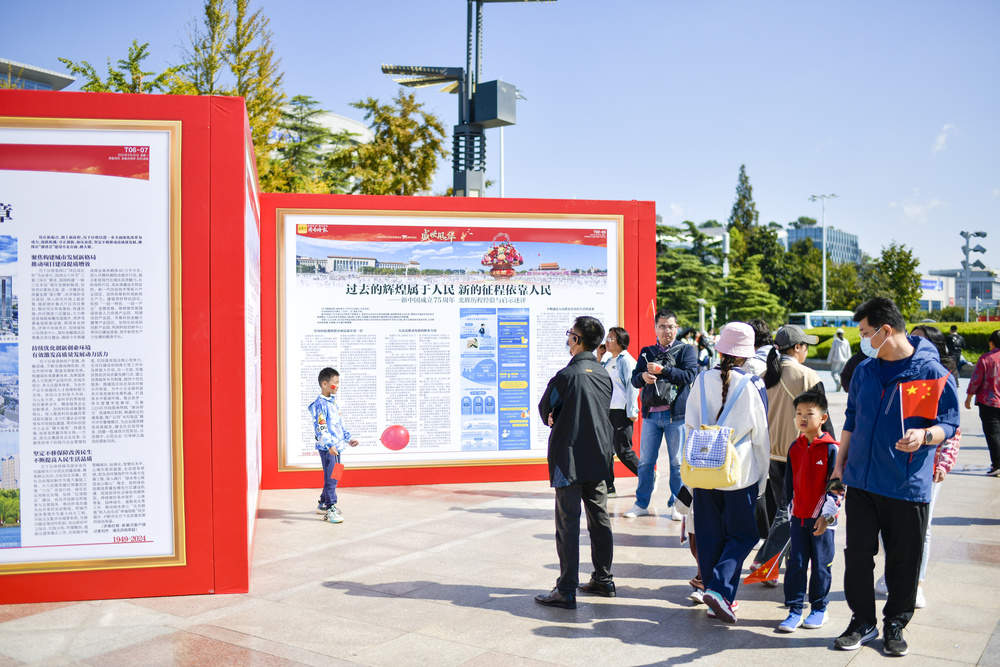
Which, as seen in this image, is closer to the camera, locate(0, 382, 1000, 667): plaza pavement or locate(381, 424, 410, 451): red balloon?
locate(0, 382, 1000, 667): plaza pavement

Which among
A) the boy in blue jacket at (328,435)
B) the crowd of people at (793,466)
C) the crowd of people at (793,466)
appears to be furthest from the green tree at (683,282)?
the crowd of people at (793,466)

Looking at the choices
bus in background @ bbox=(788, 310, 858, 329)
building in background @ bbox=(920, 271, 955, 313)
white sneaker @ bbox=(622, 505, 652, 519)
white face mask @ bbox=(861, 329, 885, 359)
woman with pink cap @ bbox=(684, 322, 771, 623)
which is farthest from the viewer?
building in background @ bbox=(920, 271, 955, 313)

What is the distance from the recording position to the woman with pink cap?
480 cm

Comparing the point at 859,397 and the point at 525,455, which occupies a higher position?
the point at 859,397

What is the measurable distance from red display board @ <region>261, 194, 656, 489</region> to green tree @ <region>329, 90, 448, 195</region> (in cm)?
1434

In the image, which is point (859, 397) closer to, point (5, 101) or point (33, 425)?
point (33, 425)

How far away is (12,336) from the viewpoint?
17.2 ft

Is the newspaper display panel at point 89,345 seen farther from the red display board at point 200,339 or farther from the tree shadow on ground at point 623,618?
the tree shadow on ground at point 623,618

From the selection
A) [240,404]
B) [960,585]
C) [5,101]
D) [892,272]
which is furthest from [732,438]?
[892,272]

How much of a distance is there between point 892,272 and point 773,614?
45.7 m

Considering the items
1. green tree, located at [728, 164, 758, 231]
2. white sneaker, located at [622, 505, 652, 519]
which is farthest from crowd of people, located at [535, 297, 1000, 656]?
green tree, located at [728, 164, 758, 231]

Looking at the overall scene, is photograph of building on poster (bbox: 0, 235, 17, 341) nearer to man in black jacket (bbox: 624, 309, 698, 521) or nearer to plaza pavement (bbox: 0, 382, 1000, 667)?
plaza pavement (bbox: 0, 382, 1000, 667)

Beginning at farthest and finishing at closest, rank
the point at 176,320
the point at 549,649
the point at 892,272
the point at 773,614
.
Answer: the point at 892,272
the point at 176,320
the point at 773,614
the point at 549,649

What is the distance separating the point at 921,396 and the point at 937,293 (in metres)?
123
